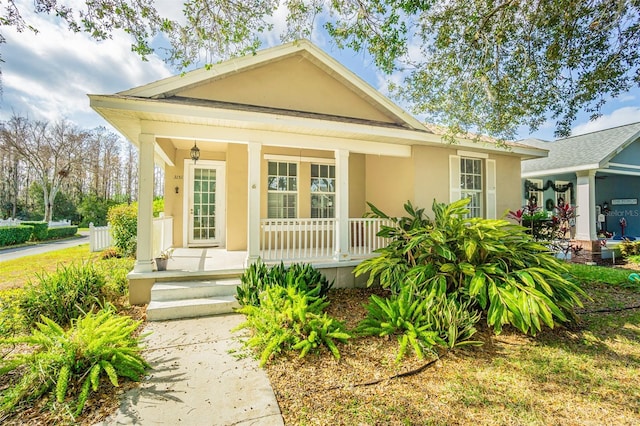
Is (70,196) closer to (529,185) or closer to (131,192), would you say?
(131,192)

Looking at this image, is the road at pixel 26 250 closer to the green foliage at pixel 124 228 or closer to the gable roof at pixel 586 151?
the green foliage at pixel 124 228

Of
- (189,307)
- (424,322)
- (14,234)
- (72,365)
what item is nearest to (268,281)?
(189,307)

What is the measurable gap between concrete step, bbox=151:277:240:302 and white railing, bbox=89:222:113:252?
7.02 m

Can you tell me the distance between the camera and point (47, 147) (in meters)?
26.5

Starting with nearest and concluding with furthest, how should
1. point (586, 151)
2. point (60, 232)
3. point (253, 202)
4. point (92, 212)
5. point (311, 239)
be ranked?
point (253, 202)
point (311, 239)
point (586, 151)
point (60, 232)
point (92, 212)

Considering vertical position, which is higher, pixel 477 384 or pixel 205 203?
pixel 205 203

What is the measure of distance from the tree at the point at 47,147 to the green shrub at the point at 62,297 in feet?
87.7

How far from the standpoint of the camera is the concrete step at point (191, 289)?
497 cm

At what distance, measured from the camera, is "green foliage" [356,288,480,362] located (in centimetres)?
371

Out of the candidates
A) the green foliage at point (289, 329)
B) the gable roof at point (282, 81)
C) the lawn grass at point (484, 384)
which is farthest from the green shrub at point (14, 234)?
the lawn grass at point (484, 384)

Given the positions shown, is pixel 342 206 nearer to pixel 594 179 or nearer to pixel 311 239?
pixel 311 239

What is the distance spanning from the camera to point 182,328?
4.35 metres

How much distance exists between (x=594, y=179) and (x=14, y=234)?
26.3 meters

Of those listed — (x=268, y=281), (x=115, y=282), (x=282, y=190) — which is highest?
(x=282, y=190)
